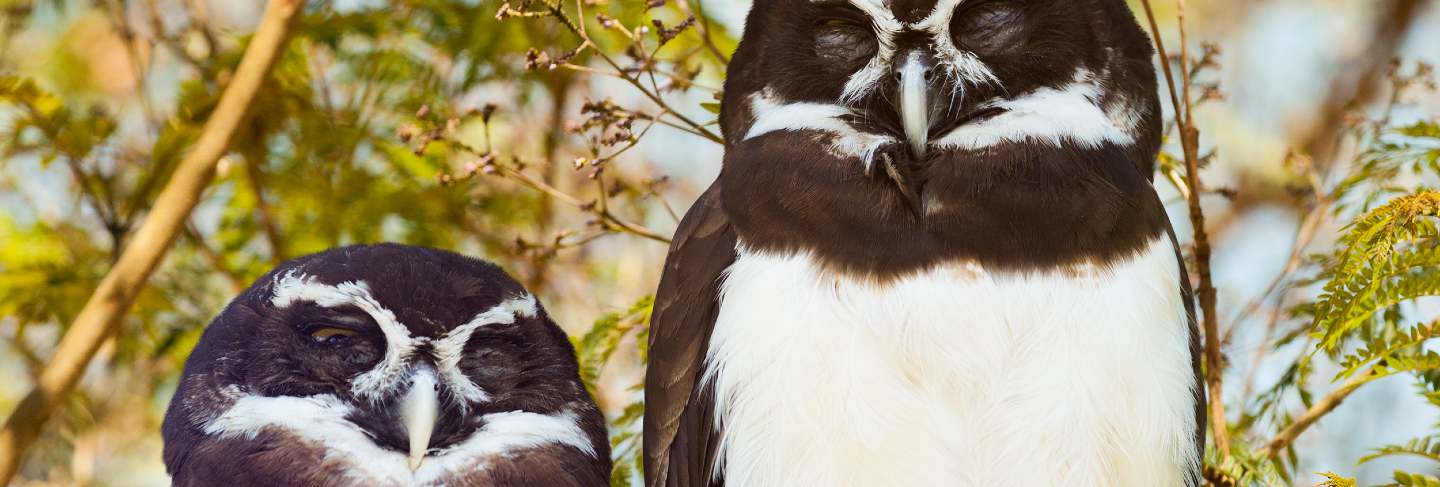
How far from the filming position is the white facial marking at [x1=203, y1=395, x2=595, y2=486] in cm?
257

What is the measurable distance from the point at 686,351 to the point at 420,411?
0.46 metres

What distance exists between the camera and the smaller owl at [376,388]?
2.57 m

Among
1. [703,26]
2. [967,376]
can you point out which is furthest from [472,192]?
[967,376]

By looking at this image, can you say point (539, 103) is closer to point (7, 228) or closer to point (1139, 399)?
point (7, 228)

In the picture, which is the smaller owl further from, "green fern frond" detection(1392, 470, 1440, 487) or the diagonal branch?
"green fern frond" detection(1392, 470, 1440, 487)

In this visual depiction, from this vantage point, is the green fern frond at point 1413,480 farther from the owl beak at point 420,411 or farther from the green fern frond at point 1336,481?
the owl beak at point 420,411

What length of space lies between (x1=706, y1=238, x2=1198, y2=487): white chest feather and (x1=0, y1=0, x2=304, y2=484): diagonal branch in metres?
1.24

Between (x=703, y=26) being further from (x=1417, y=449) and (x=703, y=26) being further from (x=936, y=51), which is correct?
(x=1417, y=449)

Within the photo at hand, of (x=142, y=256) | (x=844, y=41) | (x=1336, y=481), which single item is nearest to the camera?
(x=1336, y=481)

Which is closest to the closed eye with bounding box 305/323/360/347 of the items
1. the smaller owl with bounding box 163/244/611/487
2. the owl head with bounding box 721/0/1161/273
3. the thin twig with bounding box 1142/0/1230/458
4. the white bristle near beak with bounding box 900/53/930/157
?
the smaller owl with bounding box 163/244/611/487

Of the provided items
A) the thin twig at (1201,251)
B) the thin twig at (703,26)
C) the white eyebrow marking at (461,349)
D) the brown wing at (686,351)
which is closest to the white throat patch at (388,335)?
the white eyebrow marking at (461,349)

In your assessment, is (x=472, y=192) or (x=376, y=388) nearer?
(x=376, y=388)

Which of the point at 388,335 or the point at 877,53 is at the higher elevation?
the point at 877,53

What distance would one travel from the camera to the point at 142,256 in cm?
285
